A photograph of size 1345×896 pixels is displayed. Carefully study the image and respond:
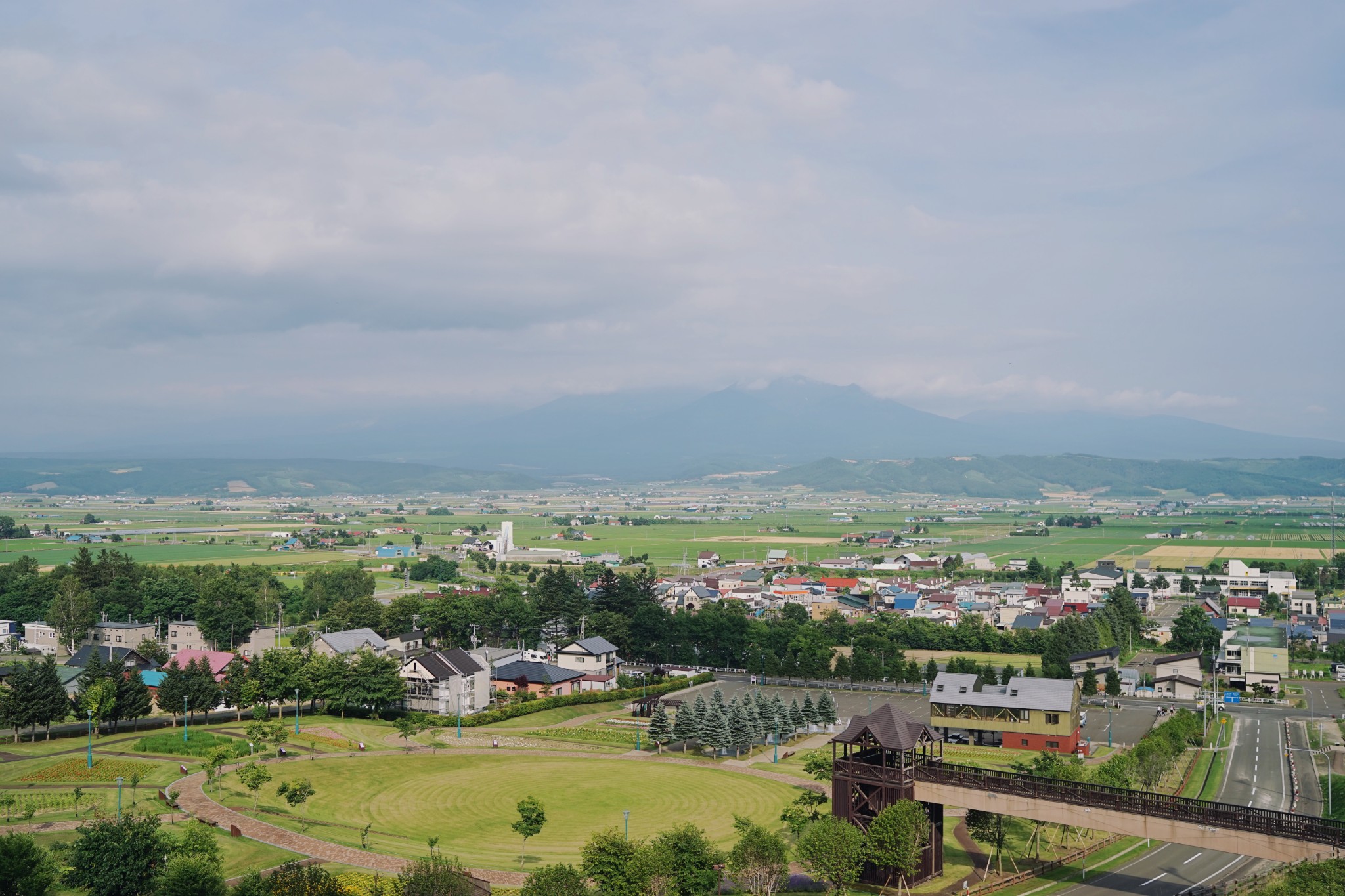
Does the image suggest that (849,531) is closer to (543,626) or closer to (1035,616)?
(1035,616)

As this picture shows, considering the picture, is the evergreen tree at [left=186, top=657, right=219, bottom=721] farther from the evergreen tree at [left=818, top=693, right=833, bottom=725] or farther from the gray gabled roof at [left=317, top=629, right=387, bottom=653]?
the evergreen tree at [left=818, top=693, right=833, bottom=725]

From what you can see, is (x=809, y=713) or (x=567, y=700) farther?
(x=567, y=700)

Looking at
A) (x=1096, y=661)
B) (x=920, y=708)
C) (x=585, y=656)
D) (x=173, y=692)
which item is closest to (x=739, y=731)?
(x=920, y=708)

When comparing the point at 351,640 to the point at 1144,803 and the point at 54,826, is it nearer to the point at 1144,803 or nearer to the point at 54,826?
the point at 54,826

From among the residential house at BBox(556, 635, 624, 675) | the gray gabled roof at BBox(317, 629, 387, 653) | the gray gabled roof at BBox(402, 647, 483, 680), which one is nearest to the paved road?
the gray gabled roof at BBox(402, 647, 483, 680)

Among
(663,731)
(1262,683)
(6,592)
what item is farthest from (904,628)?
(6,592)

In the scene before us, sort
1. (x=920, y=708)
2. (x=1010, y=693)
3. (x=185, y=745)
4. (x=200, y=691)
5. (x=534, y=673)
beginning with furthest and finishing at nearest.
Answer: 1. (x=534, y=673)
2. (x=920, y=708)
3. (x=1010, y=693)
4. (x=200, y=691)
5. (x=185, y=745)

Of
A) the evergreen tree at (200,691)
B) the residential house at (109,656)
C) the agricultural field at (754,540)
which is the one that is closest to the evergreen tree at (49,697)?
the evergreen tree at (200,691)
